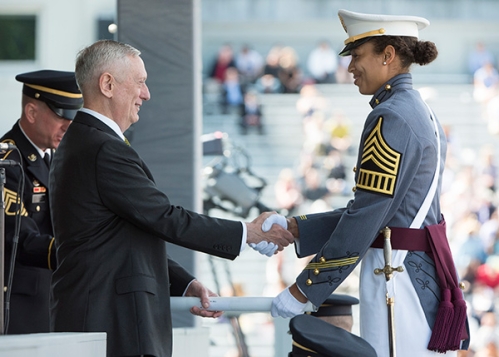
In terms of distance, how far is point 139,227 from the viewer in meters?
3.12

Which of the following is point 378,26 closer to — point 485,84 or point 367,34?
point 367,34

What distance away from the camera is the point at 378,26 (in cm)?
331

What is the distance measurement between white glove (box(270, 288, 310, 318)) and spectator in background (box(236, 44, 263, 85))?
14354mm

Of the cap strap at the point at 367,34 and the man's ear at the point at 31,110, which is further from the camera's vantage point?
the man's ear at the point at 31,110

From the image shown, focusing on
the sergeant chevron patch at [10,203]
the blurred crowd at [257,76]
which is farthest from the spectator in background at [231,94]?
the sergeant chevron patch at [10,203]

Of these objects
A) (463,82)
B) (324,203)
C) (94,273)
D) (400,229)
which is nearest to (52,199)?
(94,273)

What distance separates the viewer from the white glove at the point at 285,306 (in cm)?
313

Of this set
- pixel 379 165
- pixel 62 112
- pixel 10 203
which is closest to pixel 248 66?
pixel 62 112

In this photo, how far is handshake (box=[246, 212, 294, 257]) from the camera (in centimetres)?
345

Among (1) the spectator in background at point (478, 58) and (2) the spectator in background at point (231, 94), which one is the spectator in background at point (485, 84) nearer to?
(1) the spectator in background at point (478, 58)

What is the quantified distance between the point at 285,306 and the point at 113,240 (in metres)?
0.58

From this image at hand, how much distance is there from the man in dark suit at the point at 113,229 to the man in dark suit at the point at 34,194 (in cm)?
66

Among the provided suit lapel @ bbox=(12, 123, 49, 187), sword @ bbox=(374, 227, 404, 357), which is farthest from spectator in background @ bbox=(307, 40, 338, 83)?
sword @ bbox=(374, 227, 404, 357)

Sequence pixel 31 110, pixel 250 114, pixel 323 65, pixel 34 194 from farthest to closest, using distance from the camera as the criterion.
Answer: pixel 323 65 → pixel 250 114 → pixel 31 110 → pixel 34 194
